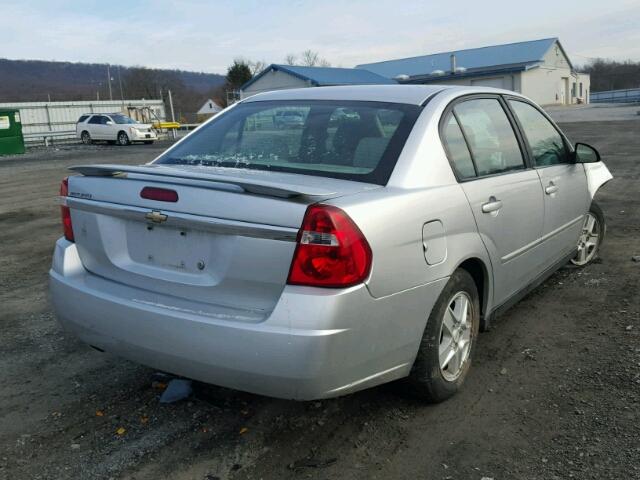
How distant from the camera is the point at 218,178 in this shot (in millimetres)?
2773

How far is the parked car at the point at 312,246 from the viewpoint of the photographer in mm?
2482

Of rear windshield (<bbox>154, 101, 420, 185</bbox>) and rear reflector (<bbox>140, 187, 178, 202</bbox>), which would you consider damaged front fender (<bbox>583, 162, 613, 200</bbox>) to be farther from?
rear reflector (<bbox>140, 187, 178, 202</bbox>)

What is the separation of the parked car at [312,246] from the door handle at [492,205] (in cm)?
2

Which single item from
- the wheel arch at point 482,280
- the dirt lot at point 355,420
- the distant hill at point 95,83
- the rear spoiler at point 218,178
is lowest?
the dirt lot at point 355,420

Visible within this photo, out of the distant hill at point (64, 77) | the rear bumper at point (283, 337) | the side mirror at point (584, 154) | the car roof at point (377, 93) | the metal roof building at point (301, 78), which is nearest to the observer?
the rear bumper at point (283, 337)

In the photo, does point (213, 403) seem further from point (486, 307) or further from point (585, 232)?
point (585, 232)

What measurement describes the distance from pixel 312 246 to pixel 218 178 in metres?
0.61

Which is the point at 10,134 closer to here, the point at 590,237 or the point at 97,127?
the point at 97,127

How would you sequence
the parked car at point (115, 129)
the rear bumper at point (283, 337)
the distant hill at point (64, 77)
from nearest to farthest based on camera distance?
the rear bumper at point (283, 337) < the parked car at point (115, 129) < the distant hill at point (64, 77)

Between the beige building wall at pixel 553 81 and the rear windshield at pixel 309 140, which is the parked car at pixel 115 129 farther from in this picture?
the beige building wall at pixel 553 81

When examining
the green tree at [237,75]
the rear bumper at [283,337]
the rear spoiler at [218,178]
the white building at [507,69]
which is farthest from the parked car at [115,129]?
the green tree at [237,75]

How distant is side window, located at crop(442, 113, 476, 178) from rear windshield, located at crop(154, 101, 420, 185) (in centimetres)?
21

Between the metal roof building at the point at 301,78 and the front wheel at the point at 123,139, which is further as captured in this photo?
the metal roof building at the point at 301,78

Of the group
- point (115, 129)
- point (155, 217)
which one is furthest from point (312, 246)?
point (115, 129)
